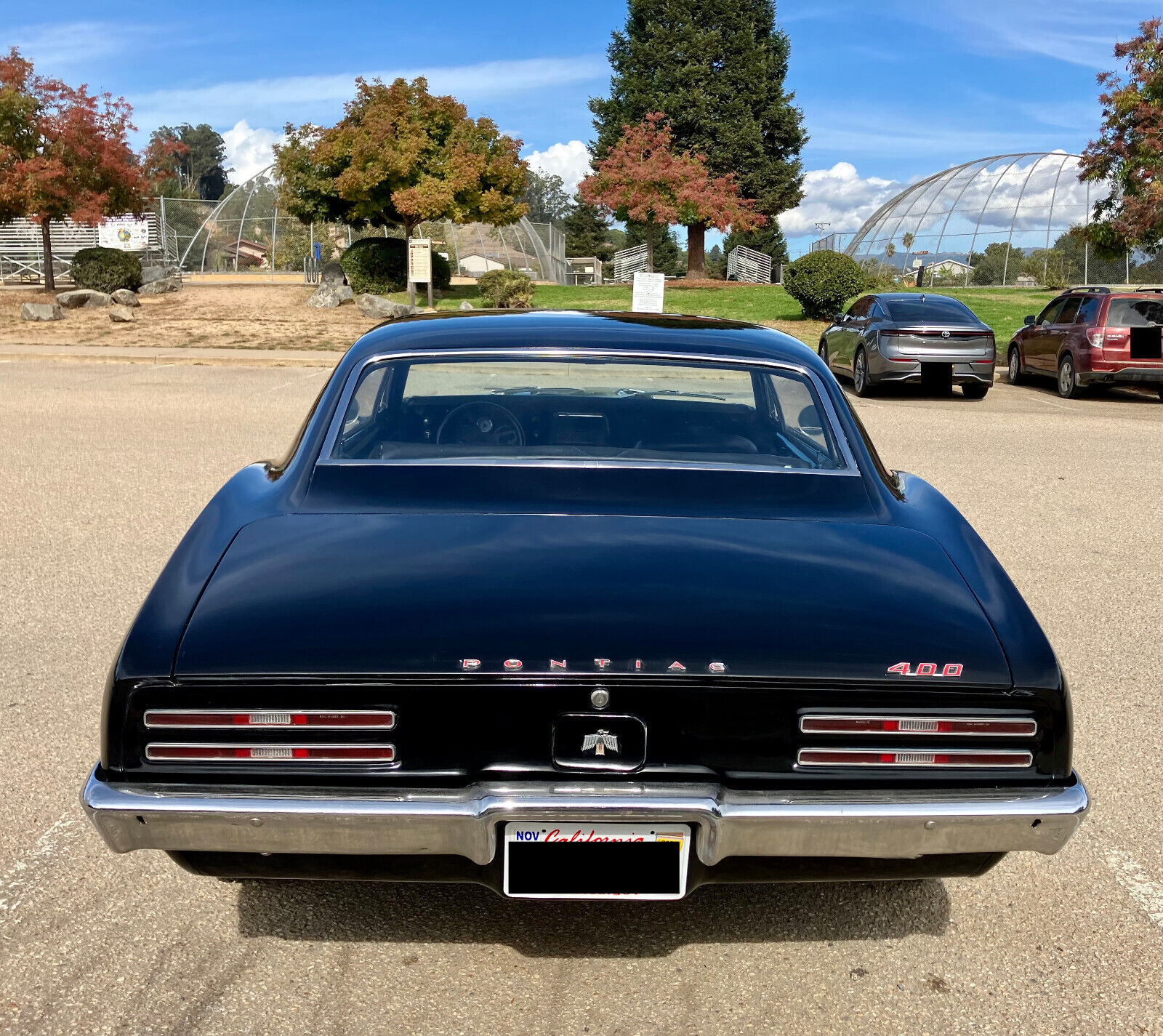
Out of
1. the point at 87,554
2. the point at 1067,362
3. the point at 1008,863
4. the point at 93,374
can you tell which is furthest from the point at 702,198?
the point at 1008,863

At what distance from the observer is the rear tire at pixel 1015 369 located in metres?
18.8

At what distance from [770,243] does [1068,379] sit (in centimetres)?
4517

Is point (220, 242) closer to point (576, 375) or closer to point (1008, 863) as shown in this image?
point (576, 375)

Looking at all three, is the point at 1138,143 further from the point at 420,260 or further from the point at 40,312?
the point at 40,312

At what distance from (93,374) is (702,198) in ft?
70.6

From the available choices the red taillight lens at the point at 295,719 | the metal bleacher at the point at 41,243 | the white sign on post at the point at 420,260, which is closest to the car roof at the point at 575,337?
the red taillight lens at the point at 295,719

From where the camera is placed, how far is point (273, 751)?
2.30 metres

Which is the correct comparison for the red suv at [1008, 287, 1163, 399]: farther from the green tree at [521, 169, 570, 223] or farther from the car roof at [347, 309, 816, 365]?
the green tree at [521, 169, 570, 223]

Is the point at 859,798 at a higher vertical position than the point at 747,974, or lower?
higher

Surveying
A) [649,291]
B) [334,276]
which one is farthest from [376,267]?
[649,291]


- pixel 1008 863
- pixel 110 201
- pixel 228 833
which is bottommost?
pixel 1008 863

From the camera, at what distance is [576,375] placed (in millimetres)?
15711

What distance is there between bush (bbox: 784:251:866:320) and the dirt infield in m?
9.34

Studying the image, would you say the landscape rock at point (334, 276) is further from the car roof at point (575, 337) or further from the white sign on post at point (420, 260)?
the car roof at point (575, 337)
